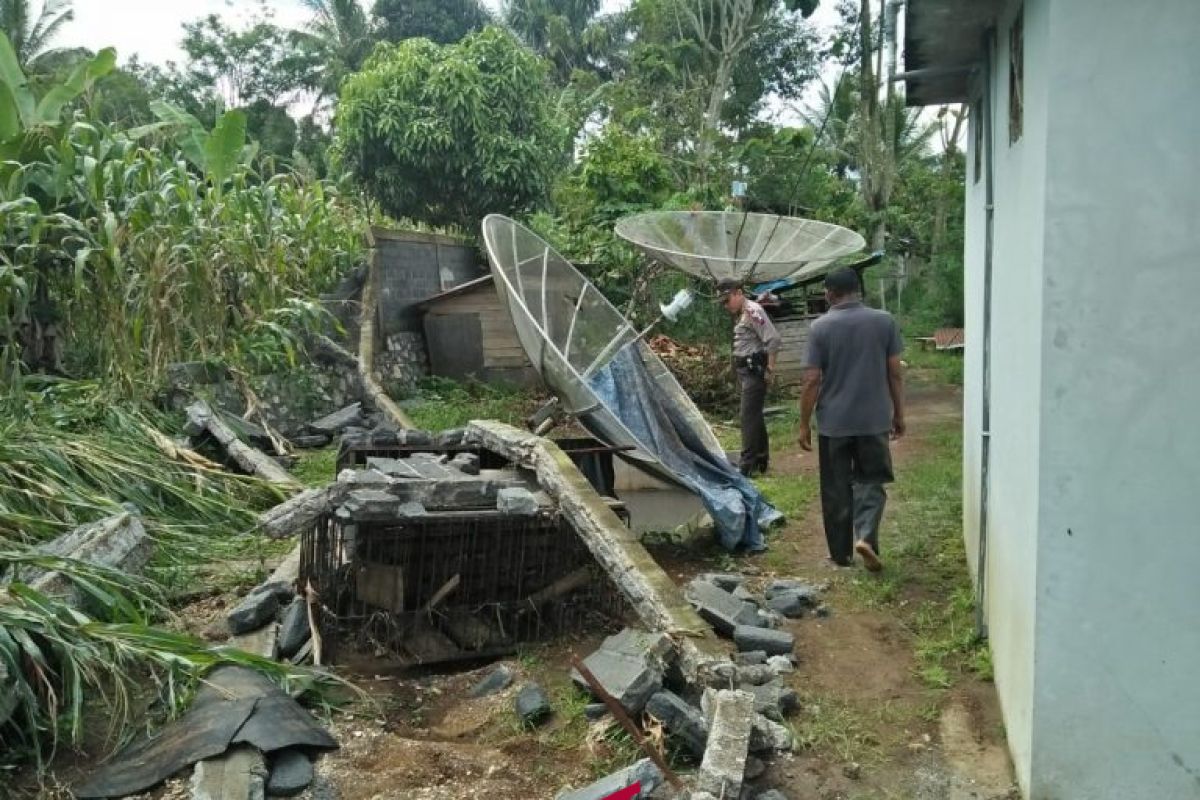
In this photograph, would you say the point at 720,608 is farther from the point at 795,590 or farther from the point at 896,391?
the point at 896,391

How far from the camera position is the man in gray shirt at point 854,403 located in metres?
5.38

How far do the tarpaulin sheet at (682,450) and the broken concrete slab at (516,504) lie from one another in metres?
1.43

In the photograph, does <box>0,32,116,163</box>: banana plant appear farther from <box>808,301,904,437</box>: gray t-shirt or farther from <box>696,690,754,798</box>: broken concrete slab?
<box>696,690,754,798</box>: broken concrete slab

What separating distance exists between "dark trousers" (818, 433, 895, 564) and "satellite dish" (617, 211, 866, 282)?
9.82 ft

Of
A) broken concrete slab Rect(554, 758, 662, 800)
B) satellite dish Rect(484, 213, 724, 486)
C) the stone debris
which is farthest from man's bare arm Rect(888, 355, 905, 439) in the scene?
broken concrete slab Rect(554, 758, 662, 800)

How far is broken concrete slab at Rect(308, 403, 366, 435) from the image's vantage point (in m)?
9.76

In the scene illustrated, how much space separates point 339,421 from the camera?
9891mm

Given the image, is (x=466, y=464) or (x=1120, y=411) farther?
(x=466, y=464)

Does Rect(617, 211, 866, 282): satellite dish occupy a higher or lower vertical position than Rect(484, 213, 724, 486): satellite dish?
higher

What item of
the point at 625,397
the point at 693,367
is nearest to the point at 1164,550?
the point at 625,397

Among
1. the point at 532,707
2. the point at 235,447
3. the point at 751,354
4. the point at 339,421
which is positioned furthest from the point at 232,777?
the point at 339,421

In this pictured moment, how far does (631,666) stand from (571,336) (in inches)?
138

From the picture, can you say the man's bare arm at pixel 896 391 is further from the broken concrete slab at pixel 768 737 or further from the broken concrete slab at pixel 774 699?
the broken concrete slab at pixel 768 737

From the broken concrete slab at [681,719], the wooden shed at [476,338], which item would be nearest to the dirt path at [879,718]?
the broken concrete slab at [681,719]
